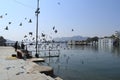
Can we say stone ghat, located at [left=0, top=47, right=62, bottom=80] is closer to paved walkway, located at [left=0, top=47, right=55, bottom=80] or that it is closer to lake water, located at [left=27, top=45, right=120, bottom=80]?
paved walkway, located at [left=0, top=47, right=55, bottom=80]

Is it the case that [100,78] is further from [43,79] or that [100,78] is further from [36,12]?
[36,12]

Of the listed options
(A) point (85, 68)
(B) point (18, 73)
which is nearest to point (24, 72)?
(B) point (18, 73)

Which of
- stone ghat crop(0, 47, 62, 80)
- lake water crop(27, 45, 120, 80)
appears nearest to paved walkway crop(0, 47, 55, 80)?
stone ghat crop(0, 47, 62, 80)

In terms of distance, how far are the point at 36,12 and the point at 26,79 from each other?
29.2m

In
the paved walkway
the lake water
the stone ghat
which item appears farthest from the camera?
the lake water

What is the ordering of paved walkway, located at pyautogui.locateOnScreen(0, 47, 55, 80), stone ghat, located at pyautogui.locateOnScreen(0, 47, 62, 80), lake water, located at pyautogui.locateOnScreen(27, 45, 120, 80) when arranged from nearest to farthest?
paved walkway, located at pyautogui.locateOnScreen(0, 47, 55, 80) → stone ghat, located at pyautogui.locateOnScreen(0, 47, 62, 80) → lake water, located at pyautogui.locateOnScreen(27, 45, 120, 80)

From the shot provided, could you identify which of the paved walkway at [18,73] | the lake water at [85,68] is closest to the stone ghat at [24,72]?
the paved walkway at [18,73]

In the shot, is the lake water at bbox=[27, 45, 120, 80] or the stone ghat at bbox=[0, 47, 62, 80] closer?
the stone ghat at bbox=[0, 47, 62, 80]

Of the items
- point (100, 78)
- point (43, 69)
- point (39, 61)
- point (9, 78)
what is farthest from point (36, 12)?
point (9, 78)

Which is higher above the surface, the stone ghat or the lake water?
the stone ghat

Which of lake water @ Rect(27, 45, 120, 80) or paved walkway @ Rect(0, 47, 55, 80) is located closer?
paved walkway @ Rect(0, 47, 55, 80)

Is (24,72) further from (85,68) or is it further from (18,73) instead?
(85,68)

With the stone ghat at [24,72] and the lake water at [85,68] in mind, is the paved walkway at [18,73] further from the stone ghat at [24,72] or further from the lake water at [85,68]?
the lake water at [85,68]

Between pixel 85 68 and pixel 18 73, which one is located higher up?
pixel 18 73
